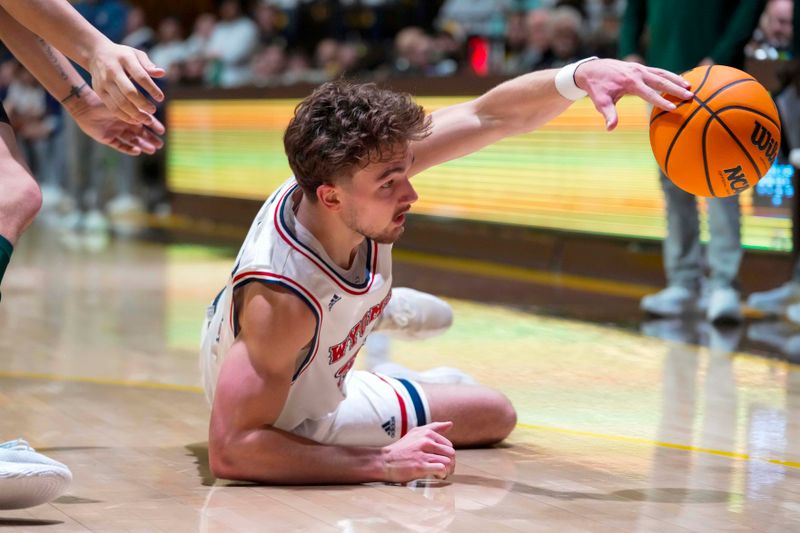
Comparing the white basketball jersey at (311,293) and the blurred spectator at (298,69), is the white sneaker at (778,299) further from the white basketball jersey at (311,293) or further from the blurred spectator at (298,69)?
the blurred spectator at (298,69)

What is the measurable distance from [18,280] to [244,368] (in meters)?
5.88

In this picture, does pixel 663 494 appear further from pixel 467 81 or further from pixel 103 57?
pixel 467 81

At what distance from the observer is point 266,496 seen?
3.36m

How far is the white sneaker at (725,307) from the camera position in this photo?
673 cm

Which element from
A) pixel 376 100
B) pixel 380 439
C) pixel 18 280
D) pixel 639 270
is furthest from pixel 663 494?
pixel 18 280

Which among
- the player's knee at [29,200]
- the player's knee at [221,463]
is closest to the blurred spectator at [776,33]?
the player's knee at [221,463]

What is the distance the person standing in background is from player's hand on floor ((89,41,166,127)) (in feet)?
14.1

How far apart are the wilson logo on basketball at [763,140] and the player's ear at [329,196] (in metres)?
1.32

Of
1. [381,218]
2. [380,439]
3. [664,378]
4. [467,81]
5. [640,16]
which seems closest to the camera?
[381,218]

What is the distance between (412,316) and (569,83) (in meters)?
1.32

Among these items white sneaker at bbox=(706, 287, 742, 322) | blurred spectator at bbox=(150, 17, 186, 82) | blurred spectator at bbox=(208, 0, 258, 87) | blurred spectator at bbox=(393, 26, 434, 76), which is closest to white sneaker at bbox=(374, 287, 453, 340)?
white sneaker at bbox=(706, 287, 742, 322)

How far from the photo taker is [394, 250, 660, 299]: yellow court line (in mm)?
8227

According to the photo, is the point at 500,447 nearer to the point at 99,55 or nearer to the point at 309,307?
the point at 309,307

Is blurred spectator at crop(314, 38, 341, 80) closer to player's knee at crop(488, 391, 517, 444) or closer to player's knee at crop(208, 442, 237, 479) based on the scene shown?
player's knee at crop(488, 391, 517, 444)
